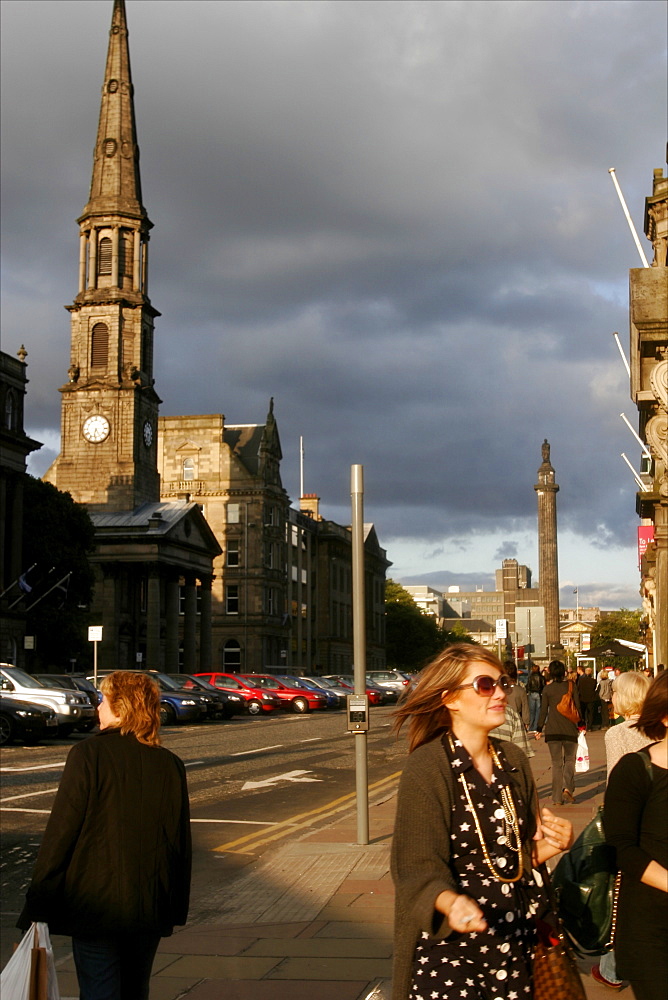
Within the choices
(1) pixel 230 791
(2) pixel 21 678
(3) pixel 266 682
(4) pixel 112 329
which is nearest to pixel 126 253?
(4) pixel 112 329

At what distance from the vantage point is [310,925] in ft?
29.3

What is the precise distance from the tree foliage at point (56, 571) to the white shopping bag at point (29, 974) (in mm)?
61269

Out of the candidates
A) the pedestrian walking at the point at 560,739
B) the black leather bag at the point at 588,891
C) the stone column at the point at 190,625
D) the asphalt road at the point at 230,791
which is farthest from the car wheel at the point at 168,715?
the stone column at the point at 190,625

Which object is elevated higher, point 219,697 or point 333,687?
point 219,697

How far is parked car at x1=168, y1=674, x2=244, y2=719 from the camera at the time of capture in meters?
41.0

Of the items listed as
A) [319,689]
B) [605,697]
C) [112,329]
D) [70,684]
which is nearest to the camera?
[605,697]

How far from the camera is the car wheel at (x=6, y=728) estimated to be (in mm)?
26844

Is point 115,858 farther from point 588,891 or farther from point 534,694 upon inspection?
point 534,694

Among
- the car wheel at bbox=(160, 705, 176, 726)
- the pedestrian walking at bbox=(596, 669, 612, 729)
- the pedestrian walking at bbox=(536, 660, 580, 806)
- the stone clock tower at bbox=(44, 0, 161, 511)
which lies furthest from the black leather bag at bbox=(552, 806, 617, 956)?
the stone clock tower at bbox=(44, 0, 161, 511)

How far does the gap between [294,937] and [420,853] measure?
5.25m

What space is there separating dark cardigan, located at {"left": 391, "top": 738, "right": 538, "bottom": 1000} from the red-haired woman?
1.42 meters

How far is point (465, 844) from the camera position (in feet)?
12.3

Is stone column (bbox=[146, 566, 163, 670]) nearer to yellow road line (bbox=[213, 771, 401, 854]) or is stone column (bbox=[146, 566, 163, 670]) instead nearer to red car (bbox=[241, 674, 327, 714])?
red car (bbox=[241, 674, 327, 714])

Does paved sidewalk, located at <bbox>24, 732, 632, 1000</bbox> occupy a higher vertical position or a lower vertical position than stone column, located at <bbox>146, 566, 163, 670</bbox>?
lower
